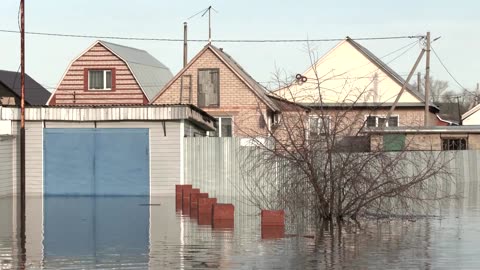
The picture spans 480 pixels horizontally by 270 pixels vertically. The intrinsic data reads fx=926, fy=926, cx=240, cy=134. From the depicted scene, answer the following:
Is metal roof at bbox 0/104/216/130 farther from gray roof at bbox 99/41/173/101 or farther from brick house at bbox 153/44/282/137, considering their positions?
gray roof at bbox 99/41/173/101

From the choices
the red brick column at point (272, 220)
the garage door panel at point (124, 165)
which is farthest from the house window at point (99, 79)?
the red brick column at point (272, 220)

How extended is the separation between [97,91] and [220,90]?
11.2m

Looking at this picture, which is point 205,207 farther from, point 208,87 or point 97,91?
point 97,91

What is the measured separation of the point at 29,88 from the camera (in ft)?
243

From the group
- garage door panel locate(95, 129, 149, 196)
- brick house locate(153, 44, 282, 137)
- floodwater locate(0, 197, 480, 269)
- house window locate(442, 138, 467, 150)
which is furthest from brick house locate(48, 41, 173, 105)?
floodwater locate(0, 197, 480, 269)

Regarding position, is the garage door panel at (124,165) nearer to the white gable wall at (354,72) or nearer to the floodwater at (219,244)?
the floodwater at (219,244)

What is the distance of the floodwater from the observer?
1438cm

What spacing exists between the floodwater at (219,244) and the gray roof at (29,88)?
4811cm

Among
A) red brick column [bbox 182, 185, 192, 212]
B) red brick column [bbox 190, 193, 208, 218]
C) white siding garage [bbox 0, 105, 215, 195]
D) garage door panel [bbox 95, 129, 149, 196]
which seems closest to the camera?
red brick column [bbox 190, 193, 208, 218]

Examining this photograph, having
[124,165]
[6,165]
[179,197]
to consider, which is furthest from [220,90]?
[179,197]

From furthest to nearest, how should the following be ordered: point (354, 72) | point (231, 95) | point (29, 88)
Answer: point (29, 88), point (354, 72), point (231, 95)

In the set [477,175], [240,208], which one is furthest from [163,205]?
[477,175]

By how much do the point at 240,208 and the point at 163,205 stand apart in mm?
2673

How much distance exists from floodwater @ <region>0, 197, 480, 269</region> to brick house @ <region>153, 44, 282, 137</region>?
69.4 feet
